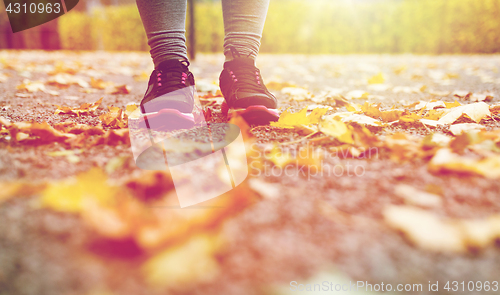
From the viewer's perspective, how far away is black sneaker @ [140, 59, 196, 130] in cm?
96

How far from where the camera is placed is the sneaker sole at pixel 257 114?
3.35ft

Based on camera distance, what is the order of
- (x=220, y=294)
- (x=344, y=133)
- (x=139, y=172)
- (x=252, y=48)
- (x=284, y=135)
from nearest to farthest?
(x=220, y=294) < (x=139, y=172) < (x=344, y=133) < (x=284, y=135) < (x=252, y=48)

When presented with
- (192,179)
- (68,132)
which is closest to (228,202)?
(192,179)

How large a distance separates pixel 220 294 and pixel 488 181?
571 millimetres

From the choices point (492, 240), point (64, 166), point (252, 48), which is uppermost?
point (252, 48)

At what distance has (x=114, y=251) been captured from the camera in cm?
42

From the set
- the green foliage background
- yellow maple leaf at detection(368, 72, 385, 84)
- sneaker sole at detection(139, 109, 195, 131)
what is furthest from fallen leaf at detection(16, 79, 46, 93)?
the green foliage background

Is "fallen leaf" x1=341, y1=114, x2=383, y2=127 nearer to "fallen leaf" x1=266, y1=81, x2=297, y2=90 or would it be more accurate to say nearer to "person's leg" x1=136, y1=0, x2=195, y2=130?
"person's leg" x1=136, y1=0, x2=195, y2=130

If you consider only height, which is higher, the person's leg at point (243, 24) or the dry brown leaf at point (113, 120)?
the person's leg at point (243, 24)

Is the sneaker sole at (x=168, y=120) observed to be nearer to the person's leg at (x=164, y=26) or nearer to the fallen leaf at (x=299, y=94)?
the person's leg at (x=164, y=26)

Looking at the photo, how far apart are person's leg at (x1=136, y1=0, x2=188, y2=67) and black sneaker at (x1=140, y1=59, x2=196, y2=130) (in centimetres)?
6

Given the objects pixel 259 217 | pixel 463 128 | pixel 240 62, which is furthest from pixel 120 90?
pixel 463 128

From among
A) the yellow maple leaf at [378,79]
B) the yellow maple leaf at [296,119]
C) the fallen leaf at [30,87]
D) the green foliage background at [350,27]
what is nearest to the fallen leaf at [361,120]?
the yellow maple leaf at [296,119]

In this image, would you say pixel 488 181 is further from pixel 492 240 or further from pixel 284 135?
pixel 284 135
